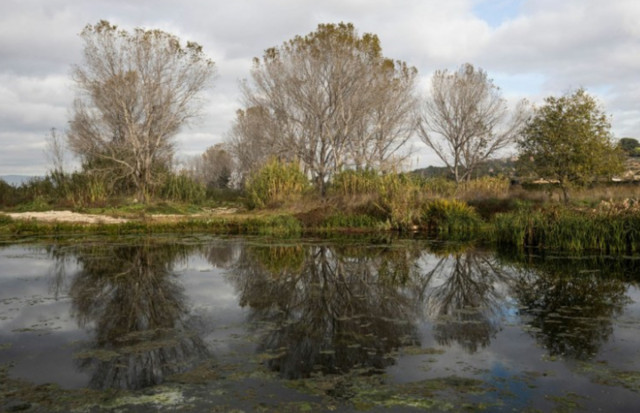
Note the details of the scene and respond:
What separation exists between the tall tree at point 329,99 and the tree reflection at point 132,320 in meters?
14.3

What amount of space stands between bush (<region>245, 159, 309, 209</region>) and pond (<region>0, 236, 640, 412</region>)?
9.99 m

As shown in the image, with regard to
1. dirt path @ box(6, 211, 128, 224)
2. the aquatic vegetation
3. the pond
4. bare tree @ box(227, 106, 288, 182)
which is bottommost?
the pond

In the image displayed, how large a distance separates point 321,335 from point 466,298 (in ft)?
9.29

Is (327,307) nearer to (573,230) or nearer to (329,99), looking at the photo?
(573,230)

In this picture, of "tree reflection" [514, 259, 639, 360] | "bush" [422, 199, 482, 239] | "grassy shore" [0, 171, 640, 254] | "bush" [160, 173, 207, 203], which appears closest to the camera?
"tree reflection" [514, 259, 639, 360]

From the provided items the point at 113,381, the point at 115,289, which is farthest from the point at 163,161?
the point at 113,381

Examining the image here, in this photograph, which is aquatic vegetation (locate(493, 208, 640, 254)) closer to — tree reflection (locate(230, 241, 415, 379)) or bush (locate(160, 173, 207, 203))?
tree reflection (locate(230, 241, 415, 379))

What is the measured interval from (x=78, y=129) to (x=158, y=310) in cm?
2113

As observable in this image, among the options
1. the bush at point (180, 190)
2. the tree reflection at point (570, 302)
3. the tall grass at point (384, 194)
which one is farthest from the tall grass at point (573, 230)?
the bush at point (180, 190)

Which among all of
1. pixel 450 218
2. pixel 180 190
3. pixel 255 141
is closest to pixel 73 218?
pixel 180 190

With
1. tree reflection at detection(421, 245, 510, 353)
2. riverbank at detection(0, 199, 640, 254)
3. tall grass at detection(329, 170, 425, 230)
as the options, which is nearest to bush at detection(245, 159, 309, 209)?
riverbank at detection(0, 199, 640, 254)

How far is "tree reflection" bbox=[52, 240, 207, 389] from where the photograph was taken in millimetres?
4551

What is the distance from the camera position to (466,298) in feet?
23.9

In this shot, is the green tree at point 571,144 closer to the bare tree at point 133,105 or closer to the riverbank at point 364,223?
the riverbank at point 364,223
